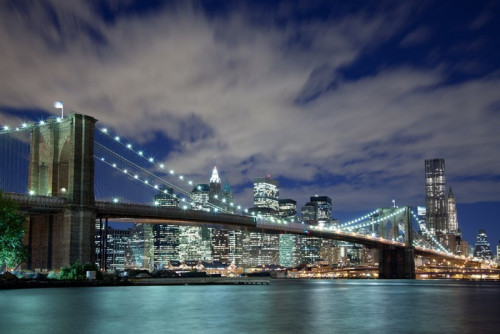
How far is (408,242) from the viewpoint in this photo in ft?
438

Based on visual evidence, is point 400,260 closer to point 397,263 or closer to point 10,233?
point 397,263

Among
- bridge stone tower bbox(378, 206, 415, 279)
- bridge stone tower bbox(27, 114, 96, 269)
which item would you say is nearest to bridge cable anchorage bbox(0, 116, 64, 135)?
bridge stone tower bbox(27, 114, 96, 269)

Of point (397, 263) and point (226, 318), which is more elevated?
point (397, 263)

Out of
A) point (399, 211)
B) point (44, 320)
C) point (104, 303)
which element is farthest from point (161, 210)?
point (399, 211)

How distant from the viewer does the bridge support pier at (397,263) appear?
5032 inches

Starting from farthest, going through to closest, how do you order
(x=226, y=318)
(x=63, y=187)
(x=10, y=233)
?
(x=63, y=187) → (x=10, y=233) → (x=226, y=318)

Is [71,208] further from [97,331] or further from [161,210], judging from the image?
[97,331]

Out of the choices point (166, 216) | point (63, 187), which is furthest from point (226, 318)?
point (166, 216)

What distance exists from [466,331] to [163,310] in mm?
15199

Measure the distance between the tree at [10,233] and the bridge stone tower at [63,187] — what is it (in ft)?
27.4

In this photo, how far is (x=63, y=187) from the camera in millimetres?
67375

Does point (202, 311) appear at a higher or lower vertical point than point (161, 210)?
lower

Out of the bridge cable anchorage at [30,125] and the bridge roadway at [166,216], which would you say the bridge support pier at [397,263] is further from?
the bridge cable anchorage at [30,125]

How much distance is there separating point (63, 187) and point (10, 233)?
15.9m
